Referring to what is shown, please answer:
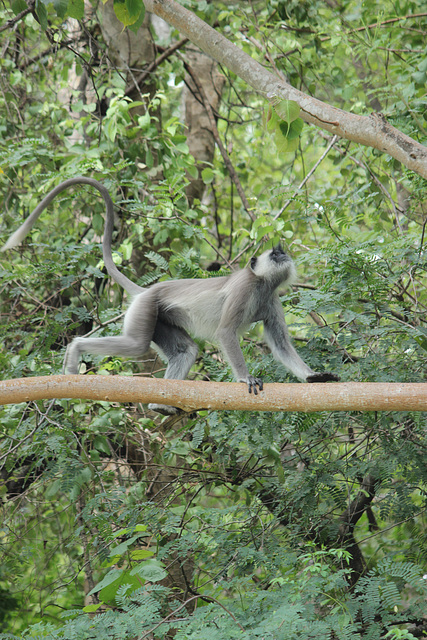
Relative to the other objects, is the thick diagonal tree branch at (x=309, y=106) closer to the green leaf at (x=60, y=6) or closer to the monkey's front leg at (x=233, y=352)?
the green leaf at (x=60, y=6)

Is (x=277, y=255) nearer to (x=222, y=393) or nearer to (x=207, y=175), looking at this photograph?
(x=222, y=393)

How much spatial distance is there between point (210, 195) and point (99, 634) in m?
7.25

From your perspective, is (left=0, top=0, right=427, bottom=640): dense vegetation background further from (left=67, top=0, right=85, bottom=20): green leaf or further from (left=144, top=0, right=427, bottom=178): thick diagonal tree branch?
(left=144, top=0, right=427, bottom=178): thick diagonal tree branch

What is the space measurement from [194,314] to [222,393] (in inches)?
58.9

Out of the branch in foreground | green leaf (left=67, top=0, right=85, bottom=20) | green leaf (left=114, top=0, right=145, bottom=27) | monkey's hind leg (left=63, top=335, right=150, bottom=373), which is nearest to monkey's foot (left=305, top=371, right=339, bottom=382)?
the branch in foreground

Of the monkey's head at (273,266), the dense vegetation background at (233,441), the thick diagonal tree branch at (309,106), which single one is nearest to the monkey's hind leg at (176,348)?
the dense vegetation background at (233,441)

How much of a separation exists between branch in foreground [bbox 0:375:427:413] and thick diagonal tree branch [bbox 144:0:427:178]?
1285 millimetres

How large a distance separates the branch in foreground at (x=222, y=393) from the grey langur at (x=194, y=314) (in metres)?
0.78

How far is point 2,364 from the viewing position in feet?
16.1

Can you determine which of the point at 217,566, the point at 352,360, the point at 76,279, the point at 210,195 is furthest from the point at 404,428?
the point at 210,195

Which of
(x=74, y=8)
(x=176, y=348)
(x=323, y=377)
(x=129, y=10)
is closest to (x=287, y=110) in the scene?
(x=129, y=10)

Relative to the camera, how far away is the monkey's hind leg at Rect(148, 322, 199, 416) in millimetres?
5008

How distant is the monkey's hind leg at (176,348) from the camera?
501cm

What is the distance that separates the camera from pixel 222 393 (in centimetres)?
347
